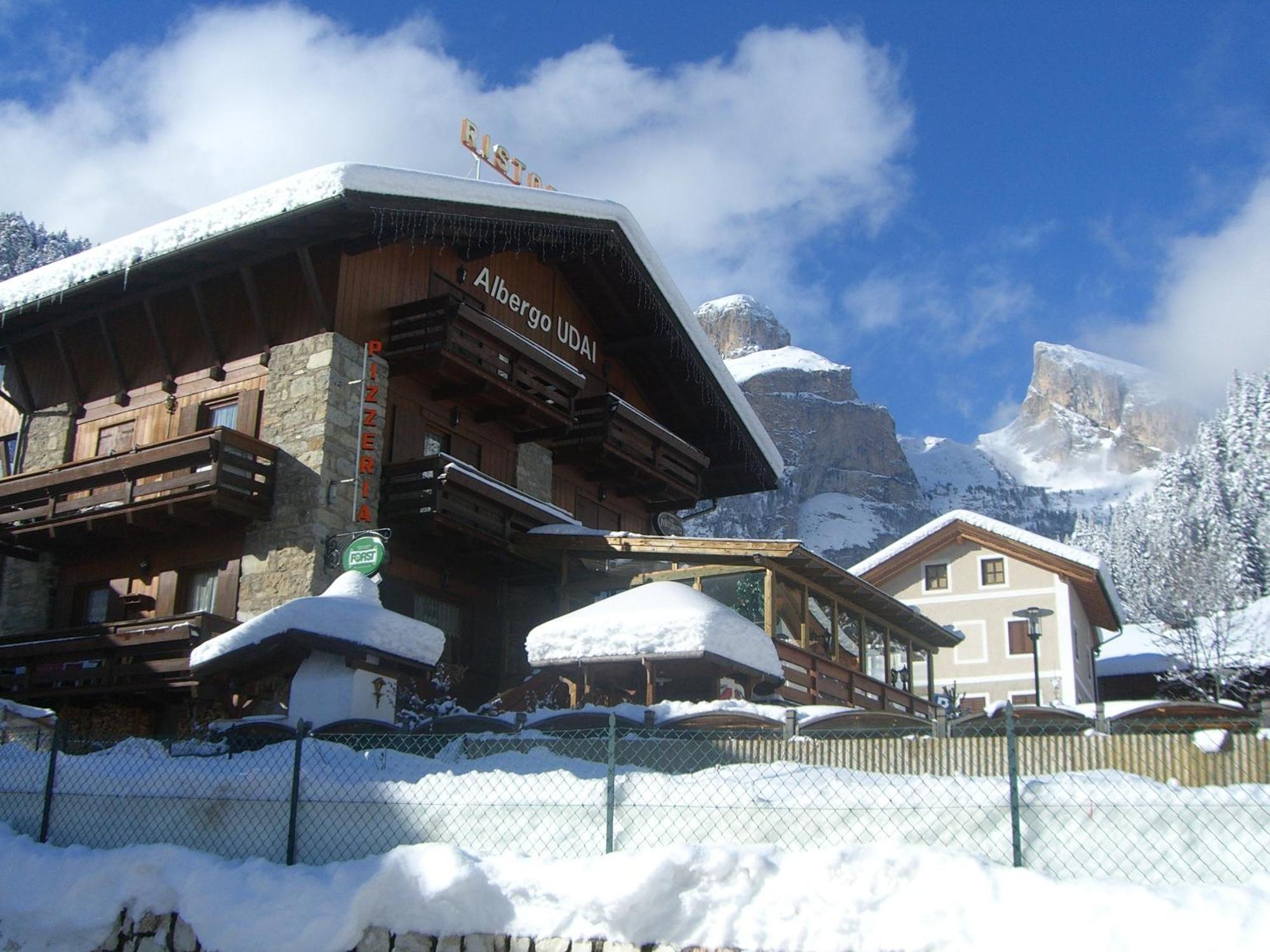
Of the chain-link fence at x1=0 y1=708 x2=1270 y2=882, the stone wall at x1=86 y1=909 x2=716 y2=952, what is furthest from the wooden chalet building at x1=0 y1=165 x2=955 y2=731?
the stone wall at x1=86 y1=909 x2=716 y2=952

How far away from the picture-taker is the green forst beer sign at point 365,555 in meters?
18.3

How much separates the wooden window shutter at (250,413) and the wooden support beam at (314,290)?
1.63m

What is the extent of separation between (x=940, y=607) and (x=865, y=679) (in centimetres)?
1770

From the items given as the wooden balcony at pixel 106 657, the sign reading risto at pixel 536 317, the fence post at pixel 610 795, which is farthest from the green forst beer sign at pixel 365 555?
the fence post at pixel 610 795

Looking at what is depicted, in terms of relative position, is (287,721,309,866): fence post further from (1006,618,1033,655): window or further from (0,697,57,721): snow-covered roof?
(1006,618,1033,655): window

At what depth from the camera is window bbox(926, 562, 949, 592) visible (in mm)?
41969

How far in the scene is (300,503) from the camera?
1959 cm

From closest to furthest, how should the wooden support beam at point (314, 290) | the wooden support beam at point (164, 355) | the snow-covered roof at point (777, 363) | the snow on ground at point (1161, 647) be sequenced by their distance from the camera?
the wooden support beam at point (314, 290)
the wooden support beam at point (164, 355)
the snow on ground at point (1161, 647)
the snow-covered roof at point (777, 363)

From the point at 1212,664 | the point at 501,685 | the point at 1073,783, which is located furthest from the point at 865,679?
the point at 1212,664

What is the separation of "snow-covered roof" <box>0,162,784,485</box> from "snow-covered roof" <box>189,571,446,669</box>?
271 inches

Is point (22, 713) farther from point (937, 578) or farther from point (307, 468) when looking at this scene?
point (937, 578)

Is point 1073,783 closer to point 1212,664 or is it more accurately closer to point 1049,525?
point 1212,664

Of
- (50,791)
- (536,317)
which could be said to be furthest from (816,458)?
(50,791)

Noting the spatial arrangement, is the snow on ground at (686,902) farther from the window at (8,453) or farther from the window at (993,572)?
the window at (993,572)
